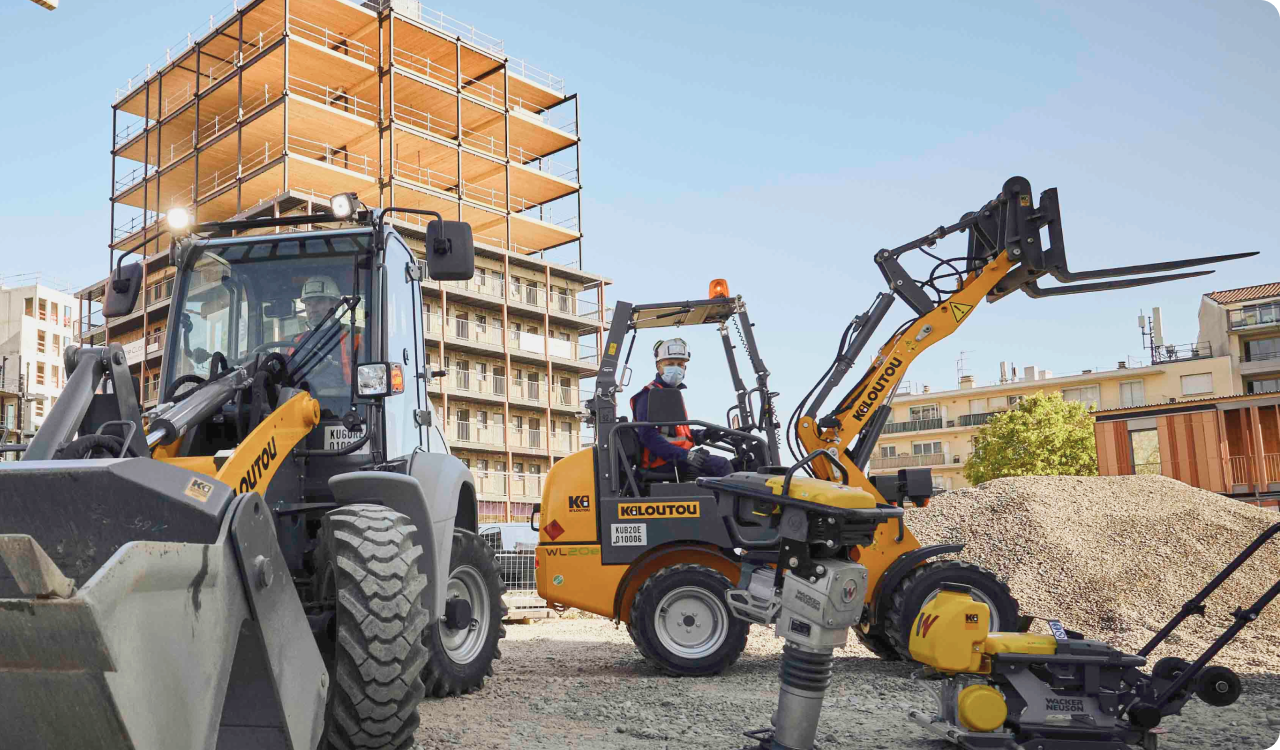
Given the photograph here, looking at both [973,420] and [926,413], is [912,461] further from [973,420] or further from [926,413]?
[973,420]

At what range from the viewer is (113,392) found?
4566mm

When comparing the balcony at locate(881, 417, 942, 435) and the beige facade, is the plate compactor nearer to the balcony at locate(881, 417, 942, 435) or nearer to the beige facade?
the beige facade

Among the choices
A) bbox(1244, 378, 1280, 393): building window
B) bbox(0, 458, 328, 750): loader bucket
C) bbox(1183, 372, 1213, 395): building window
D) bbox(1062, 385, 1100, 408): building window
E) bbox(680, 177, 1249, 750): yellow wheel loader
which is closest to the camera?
bbox(0, 458, 328, 750): loader bucket

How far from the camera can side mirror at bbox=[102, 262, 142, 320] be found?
251 inches

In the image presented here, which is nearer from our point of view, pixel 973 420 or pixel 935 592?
pixel 935 592

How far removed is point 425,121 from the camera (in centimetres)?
5153

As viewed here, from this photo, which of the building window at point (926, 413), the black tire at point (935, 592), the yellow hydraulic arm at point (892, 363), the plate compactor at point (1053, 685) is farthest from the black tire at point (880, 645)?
the building window at point (926, 413)

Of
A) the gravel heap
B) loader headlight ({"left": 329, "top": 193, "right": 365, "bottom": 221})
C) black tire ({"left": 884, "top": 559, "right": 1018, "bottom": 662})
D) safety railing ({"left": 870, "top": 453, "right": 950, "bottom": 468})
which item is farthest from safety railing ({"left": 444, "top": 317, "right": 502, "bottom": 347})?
safety railing ({"left": 870, "top": 453, "right": 950, "bottom": 468})

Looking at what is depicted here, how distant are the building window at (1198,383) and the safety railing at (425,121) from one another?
52.6m

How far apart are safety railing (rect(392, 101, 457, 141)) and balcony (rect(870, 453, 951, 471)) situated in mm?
47705

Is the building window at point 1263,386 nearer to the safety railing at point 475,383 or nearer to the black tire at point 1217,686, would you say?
the safety railing at point 475,383

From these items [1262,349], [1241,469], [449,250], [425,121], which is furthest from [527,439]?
[1262,349]

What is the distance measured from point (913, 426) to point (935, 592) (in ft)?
275

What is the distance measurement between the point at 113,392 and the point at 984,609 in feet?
13.8
